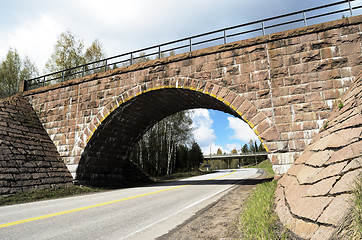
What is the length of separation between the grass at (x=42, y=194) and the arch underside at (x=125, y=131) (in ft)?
4.63

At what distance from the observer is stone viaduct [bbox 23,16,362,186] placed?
8492 millimetres

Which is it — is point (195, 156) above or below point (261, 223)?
above

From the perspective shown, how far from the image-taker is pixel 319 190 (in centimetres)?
379

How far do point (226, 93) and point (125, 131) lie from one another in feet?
26.2

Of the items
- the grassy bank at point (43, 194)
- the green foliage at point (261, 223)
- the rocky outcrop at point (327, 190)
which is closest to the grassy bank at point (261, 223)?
the green foliage at point (261, 223)

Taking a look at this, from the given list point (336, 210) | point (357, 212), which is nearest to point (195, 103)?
point (336, 210)

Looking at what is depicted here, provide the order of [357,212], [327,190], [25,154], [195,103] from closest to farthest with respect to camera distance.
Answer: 1. [357,212]
2. [327,190]
3. [25,154]
4. [195,103]

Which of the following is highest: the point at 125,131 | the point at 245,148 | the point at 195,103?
the point at 245,148

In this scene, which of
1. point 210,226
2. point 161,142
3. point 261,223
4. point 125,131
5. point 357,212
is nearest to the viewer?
point 357,212

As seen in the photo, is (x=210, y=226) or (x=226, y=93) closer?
(x=210, y=226)

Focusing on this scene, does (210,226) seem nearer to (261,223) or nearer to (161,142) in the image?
(261,223)

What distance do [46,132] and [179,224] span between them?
13.1m

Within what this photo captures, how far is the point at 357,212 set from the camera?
2.52 meters

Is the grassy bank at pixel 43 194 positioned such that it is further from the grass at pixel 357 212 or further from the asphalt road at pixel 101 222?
the grass at pixel 357 212
